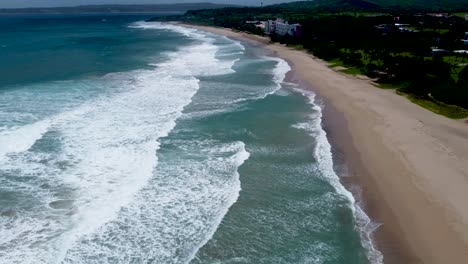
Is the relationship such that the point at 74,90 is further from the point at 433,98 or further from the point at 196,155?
the point at 433,98

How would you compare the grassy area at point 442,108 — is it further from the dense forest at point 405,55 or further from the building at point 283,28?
the building at point 283,28

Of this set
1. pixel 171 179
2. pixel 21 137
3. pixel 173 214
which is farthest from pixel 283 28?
pixel 173 214

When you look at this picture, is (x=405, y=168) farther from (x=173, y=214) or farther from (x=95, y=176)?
(x=95, y=176)

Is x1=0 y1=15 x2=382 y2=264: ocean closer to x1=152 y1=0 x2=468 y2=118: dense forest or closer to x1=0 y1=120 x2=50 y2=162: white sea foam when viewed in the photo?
x1=0 y1=120 x2=50 y2=162: white sea foam

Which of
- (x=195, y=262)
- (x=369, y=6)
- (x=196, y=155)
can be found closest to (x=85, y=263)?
(x=195, y=262)

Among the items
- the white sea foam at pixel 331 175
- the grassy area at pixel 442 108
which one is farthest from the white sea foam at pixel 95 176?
the grassy area at pixel 442 108

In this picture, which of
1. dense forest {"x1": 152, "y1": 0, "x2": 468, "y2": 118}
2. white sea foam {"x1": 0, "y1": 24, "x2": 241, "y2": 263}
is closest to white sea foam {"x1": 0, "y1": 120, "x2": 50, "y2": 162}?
white sea foam {"x1": 0, "y1": 24, "x2": 241, "y2": 263}
